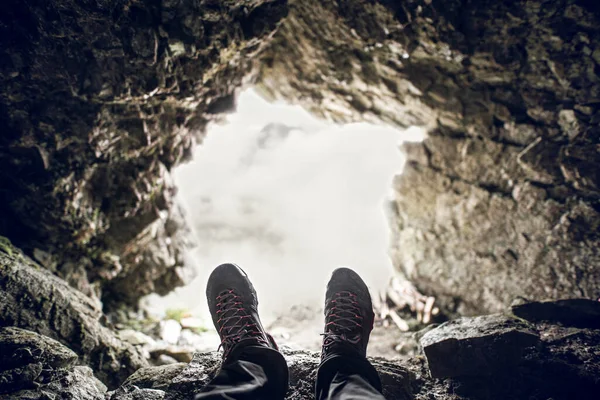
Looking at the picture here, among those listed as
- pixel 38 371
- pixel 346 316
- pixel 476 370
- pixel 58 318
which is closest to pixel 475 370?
pixel 476 370

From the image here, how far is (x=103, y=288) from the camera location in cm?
628

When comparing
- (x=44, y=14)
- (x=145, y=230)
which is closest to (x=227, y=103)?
(x=145, y=230)

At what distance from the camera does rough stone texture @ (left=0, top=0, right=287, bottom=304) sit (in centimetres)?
371

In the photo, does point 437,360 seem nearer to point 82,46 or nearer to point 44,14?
point 82,46

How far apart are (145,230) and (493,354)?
5858mm

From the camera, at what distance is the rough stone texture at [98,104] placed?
3713 millimetres

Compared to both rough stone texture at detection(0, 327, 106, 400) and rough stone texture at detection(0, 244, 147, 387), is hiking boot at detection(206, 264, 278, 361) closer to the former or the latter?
rough stone texture at detection(0, 327, 106, 400)

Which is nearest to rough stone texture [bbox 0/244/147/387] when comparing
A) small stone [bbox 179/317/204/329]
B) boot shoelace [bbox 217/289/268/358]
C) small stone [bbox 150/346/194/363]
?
small stone [bbox 150/346/194/363]

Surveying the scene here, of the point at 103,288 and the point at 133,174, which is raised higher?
the point at 133,174

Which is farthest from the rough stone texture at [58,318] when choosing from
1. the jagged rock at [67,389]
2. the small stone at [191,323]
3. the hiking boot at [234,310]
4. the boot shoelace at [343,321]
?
the small stone at [191,323]

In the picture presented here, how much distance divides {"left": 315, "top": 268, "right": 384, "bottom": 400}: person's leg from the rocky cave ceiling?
3.68m

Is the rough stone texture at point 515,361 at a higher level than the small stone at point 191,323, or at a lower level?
lower

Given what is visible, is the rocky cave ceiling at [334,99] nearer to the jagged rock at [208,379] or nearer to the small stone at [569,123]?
the small stone at [569,123]

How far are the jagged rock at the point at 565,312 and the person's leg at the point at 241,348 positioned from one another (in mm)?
3016
